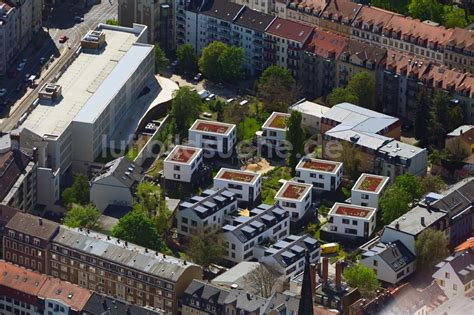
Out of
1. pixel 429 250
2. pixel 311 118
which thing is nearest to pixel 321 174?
pixel 311 118

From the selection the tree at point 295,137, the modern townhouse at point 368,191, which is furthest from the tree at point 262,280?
the tree at point 295,137

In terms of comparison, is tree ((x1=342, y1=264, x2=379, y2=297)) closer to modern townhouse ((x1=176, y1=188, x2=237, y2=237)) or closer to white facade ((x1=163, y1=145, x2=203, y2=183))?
modern townhouse ((x1=176, y1=188, x2=237, y2=237))

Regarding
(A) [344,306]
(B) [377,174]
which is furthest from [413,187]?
(A) [344,306]

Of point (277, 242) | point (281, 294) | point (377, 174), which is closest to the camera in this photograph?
point (281, 294)

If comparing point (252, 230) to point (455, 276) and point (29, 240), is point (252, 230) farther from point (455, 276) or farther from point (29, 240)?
point (29, 240)

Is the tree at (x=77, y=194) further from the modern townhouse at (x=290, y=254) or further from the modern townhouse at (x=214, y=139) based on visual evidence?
the modern townhouse at (x=290, y=254)

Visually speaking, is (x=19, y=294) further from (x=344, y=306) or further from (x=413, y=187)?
(x=413, y=187)
